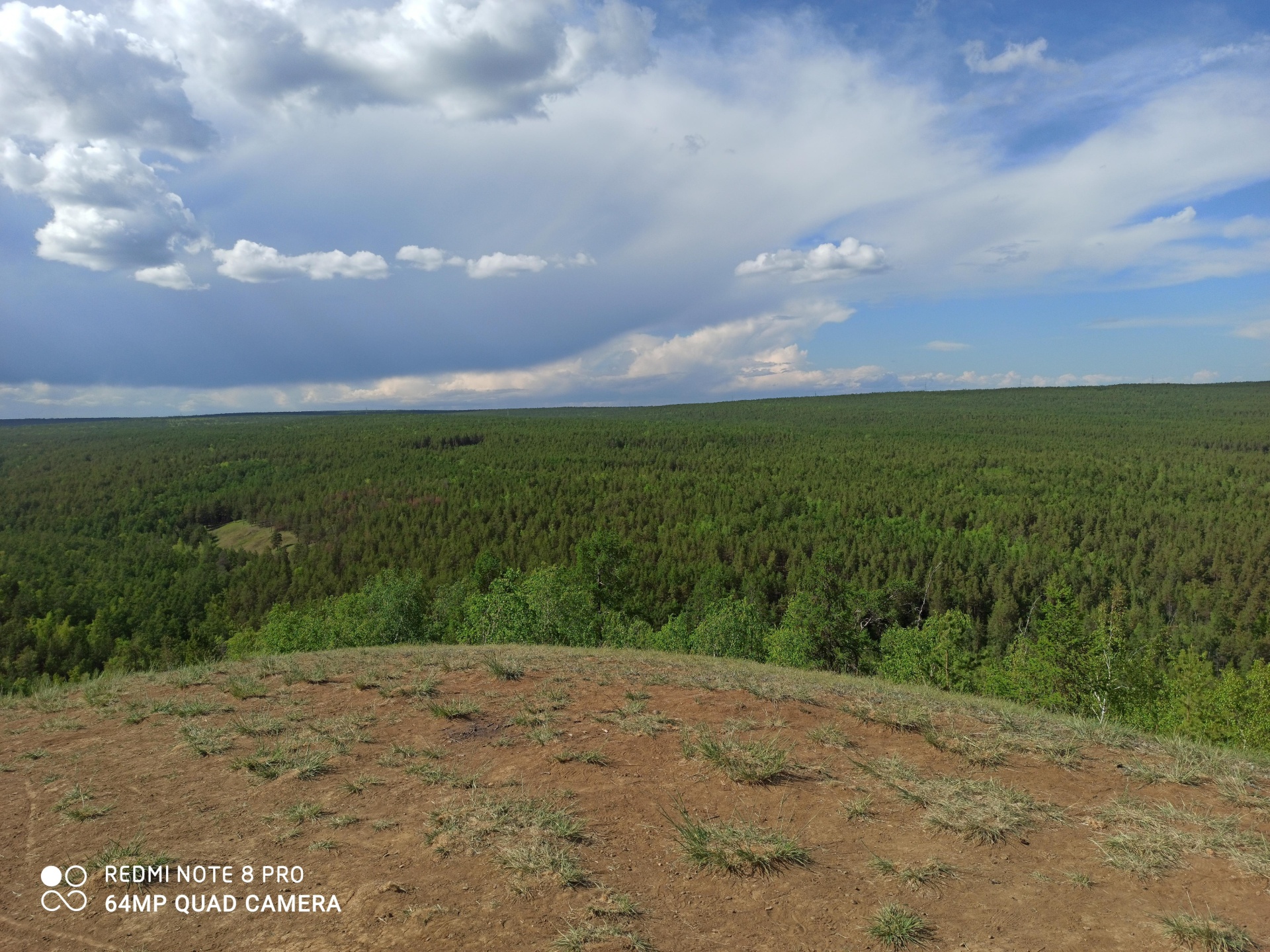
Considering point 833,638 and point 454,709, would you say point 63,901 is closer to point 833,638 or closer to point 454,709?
point 454,709

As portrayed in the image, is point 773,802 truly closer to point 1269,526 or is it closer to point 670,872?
point 670,872

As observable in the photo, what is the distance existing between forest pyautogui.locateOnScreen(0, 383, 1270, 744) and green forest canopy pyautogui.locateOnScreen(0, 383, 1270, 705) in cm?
63

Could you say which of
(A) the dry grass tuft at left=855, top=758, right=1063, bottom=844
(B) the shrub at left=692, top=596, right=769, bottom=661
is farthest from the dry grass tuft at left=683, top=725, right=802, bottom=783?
(B) the shrub at left=692, top=596, right=769, bottom=661

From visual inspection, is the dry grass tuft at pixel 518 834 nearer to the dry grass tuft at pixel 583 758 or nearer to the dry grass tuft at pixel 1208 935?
the dry grass tuft at pixel 583 758

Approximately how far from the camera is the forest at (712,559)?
38812 millimetres

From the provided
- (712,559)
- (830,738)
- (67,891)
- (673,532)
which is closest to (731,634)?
(830,738)

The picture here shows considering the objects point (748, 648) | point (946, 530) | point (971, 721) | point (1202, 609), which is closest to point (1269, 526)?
point (1202, 609)

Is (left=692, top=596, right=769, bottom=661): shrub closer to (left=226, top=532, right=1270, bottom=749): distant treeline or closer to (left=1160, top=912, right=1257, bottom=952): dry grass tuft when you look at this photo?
(left=226, top=532, right=1270, bottom=749): distant treeline

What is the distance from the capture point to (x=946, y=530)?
97062mm

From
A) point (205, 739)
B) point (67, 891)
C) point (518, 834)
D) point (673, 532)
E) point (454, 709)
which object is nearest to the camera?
point (67, 891)

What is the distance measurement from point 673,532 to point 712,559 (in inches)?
601

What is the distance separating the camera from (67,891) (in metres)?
5.84

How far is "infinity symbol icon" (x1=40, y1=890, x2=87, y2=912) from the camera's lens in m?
5.55

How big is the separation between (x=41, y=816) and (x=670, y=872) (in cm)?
743
